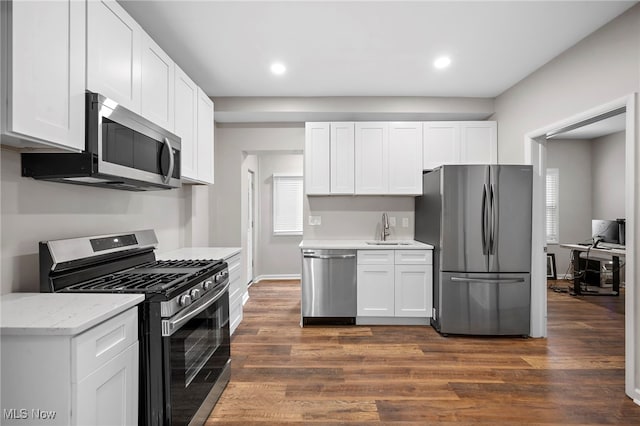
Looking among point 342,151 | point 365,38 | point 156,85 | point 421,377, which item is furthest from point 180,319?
point 342,151

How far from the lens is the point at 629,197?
2420 mm

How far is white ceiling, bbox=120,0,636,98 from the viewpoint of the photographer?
2.47 metres

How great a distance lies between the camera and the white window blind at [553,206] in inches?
260

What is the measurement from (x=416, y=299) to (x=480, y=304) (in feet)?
2.16

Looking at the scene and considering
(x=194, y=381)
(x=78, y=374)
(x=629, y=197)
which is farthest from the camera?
(x=629, y=197)

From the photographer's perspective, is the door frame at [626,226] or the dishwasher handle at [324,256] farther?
the dishwasher handle at [324,256]

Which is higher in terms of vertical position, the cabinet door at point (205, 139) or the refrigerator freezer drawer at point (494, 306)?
the cabinet door at point (205, 139)

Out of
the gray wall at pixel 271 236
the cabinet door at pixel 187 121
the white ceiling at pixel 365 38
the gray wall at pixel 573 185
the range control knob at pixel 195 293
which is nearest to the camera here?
the range control knob at pixel 195 293

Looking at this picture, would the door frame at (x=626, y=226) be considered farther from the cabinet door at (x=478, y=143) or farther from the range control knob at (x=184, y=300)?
the range control knob at (x=184, y=300)

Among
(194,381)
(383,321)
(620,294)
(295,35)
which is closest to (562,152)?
(620,294)

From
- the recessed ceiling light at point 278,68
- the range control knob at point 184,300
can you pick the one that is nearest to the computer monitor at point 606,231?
the recessed ceiling light at point 278,68

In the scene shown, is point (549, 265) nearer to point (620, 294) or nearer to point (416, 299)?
point (620, 294)

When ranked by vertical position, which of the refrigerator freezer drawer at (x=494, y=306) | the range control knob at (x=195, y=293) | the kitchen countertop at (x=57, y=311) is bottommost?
the refrigerator freezer drawer at (x=494, y=306)

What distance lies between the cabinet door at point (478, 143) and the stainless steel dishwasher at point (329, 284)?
193 cm
